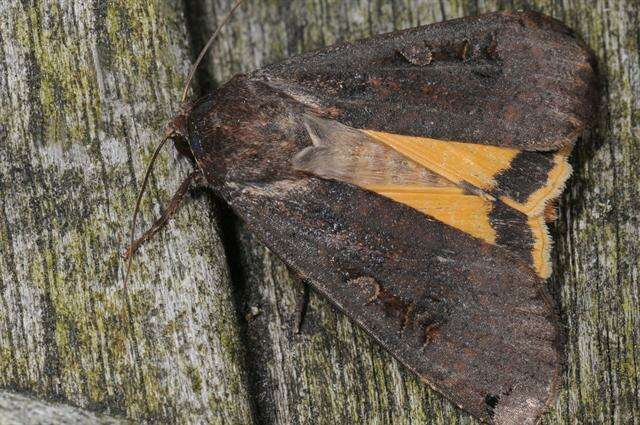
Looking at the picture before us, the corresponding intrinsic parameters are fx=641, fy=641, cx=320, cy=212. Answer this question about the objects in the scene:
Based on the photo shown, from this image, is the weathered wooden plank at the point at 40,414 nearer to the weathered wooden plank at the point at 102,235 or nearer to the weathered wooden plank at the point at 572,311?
the weathered wooden plank at the point at 102,235

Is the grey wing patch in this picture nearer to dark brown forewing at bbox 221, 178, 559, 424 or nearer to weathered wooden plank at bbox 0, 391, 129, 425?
dark brown forewing at bbox 221, 178, 559, 424

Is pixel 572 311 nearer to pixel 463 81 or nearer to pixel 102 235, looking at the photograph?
pixel 463 81

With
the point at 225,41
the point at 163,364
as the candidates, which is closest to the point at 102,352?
the point at 163,364

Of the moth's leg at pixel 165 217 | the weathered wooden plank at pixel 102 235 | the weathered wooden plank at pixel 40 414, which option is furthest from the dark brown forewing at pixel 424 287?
the weathered wooden plank at pixel 40 414

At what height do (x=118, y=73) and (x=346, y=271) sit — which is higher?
(x=118, y=73)

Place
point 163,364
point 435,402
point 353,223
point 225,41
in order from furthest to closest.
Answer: point 225,41 < point 353,223 < point 435,402 < point 163,364

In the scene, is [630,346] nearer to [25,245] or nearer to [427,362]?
[427,362]

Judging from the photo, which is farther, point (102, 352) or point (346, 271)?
point (346, 271)
